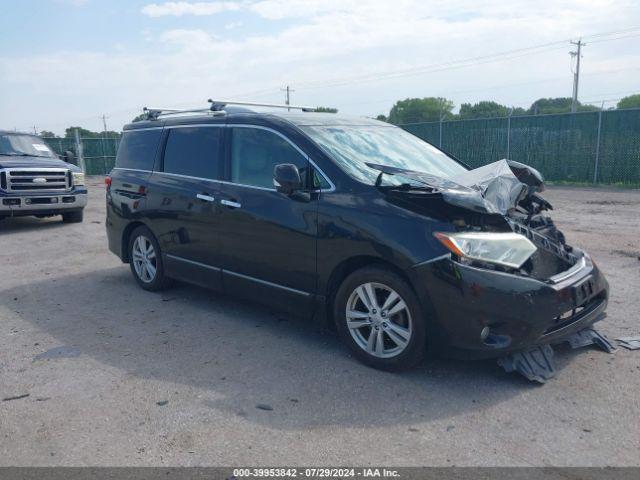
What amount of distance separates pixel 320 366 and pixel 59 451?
1889 mm

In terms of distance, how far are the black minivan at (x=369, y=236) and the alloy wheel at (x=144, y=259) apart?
0.30m

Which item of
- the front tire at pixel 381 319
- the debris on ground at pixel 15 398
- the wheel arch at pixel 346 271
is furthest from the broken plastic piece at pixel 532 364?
the debris on ground at pixel 15 398

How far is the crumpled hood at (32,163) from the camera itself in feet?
37.1

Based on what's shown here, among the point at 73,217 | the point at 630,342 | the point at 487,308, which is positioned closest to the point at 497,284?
the point at 487,308

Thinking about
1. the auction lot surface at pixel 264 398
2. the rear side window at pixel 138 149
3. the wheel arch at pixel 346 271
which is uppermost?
the rear side window at pixel 138 149

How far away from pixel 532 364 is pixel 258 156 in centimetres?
286

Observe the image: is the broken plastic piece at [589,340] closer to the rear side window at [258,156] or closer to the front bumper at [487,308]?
the front bumper at [487,308]

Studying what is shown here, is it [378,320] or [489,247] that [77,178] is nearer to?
[378,320]

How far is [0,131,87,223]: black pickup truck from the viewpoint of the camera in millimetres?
11141

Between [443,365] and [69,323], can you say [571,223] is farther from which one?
[69,323]

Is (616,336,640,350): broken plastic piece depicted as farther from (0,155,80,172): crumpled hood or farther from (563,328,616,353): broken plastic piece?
(0,155,80,172): crumpled hood

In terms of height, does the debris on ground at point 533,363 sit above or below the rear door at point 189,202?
below

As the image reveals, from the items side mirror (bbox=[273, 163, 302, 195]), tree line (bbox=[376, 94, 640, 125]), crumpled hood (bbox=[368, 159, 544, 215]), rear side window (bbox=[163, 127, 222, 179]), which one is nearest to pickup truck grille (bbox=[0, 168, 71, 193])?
rear side window (bbox=[163, 127, 222, 179])

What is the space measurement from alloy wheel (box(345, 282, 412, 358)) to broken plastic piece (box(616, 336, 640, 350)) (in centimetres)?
193
